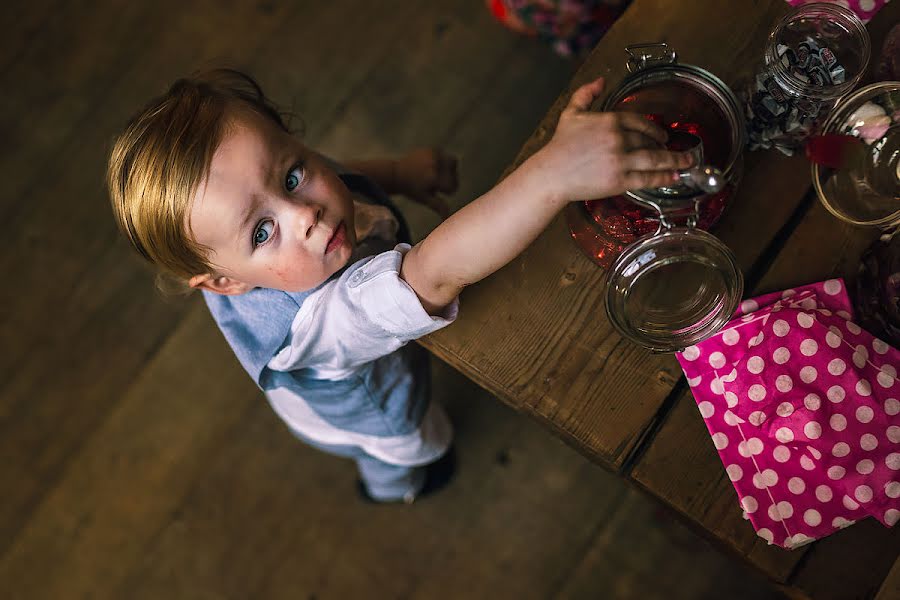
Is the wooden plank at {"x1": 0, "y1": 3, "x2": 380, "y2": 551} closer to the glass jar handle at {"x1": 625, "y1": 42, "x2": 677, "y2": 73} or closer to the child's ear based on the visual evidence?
the child's ear

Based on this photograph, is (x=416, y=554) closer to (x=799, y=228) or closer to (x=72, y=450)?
(x=72, y=450)

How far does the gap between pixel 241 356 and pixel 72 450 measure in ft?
2.51

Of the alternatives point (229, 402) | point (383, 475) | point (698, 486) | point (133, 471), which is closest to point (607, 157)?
point (698, 486)

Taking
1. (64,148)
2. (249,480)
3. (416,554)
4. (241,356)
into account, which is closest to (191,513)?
(249,480)

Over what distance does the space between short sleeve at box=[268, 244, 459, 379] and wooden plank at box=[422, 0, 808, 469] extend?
0.19ft

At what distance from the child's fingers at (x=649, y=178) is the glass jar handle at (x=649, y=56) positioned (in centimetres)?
13

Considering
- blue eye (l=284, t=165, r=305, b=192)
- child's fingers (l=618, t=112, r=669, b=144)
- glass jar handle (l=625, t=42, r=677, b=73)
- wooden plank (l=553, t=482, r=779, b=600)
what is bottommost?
wooden plank (l=553, t=482, r=779, b=600)

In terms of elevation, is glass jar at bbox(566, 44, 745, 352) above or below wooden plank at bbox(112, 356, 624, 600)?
above

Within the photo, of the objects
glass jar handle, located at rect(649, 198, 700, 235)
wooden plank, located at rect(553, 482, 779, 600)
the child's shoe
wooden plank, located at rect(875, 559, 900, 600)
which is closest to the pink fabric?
glass jar handle, located at rect(649, 198, 700, 235)

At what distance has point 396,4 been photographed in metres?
1.48

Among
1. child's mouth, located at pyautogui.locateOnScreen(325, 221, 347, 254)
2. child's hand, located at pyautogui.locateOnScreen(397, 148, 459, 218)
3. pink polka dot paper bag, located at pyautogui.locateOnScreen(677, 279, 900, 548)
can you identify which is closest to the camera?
pink polka dot paper bag, located at pyautogui.locateOnScreen(677, 279, 900, 548)

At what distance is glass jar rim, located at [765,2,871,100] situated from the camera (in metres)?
0.63

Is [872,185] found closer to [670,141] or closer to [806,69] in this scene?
[806,69]

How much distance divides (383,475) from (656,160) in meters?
0.79
